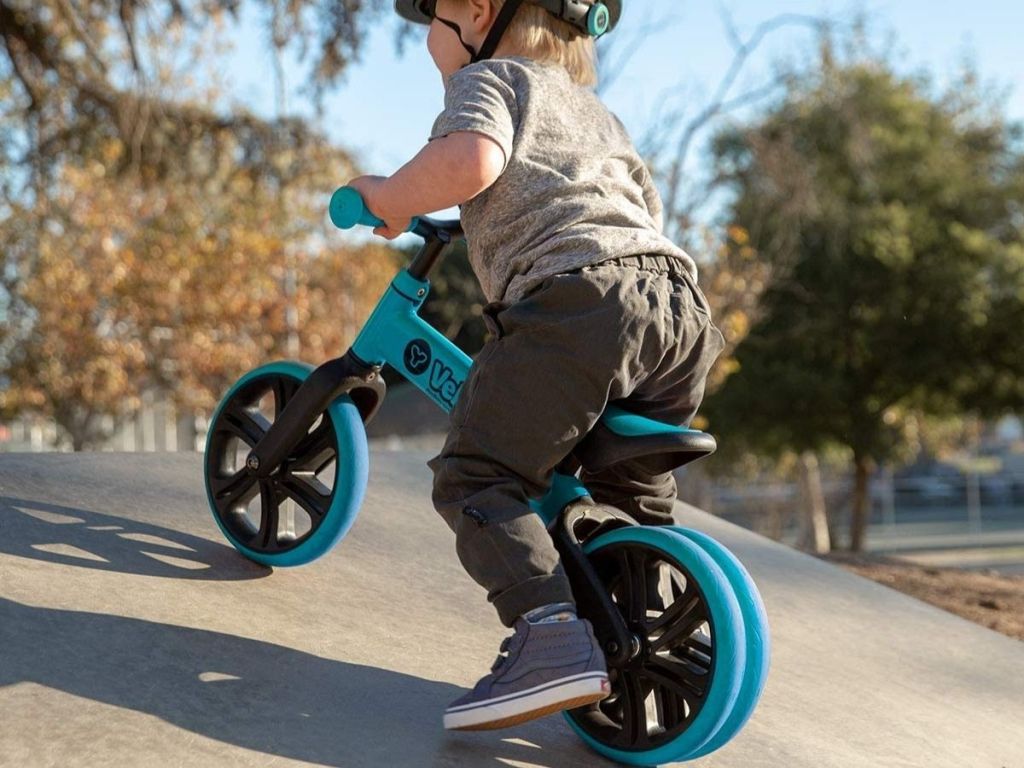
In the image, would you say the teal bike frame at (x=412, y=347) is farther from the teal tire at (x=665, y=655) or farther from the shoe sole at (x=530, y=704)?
the shoe sole at (x=530, y=704)

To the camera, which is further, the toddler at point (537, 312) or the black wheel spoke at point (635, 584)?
the black wheel spoke at point (635, 584)

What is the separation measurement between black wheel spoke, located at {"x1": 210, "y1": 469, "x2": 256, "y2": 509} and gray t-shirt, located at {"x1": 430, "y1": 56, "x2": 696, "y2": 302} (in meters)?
1.01

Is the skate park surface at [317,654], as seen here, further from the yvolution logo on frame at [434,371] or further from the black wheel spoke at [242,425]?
the yvolution logo on frame at [434,371]

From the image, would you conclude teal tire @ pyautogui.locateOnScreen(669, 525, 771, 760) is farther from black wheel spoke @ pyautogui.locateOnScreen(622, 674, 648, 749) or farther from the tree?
the tree

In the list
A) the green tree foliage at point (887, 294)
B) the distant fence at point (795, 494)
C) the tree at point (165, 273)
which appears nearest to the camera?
the tree at point (165, 273)

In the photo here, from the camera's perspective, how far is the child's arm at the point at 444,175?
2373mm

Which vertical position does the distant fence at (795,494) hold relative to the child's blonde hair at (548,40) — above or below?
below

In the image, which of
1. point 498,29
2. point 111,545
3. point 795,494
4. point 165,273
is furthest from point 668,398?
point 795,494

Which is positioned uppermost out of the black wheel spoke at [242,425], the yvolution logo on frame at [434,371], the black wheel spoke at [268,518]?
the yvolution logo on frame at [434,371]

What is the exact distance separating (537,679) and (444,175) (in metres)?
0.99

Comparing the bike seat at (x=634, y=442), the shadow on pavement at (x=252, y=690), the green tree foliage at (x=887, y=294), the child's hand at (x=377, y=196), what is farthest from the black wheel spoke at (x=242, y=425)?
the green tree foliage at (x=887, y=294)

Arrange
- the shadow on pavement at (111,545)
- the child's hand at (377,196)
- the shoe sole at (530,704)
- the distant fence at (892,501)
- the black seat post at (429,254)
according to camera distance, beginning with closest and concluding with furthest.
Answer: the shoe sole at (530,704), the child's hand at (377,196), the black seat post at (429,254), the shadow on pavement at (111,545), the distant fence at (892,501)

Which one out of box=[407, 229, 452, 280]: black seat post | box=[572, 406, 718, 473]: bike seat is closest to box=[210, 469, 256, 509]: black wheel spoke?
box=[407, 229, 452, 280]: black seat post

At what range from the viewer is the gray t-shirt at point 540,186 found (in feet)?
7.90
